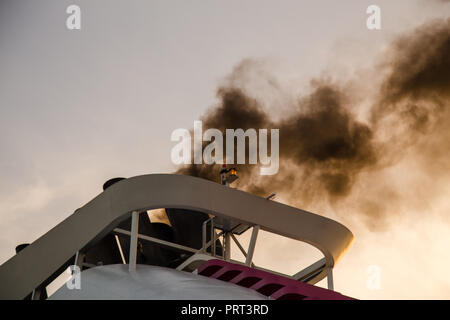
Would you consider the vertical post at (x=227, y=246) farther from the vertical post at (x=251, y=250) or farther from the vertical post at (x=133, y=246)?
the vertical post at (x=133, y=246)

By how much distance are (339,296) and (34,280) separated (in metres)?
13.3

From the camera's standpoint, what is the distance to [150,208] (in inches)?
814

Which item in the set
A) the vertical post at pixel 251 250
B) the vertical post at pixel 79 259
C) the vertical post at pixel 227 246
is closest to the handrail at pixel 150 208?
the vertical post at pixel 79 259

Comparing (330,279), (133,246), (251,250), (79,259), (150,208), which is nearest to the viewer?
(133,246)

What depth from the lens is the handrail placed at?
821 inches

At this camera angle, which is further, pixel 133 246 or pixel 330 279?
pixel 330 279

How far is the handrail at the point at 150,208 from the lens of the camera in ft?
68.4

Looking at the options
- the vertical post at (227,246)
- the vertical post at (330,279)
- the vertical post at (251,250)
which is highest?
the vertical post at (227,246)

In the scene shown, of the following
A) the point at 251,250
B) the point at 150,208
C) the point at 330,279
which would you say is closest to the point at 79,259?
the point at 150,208

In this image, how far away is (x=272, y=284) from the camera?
16.8 meters

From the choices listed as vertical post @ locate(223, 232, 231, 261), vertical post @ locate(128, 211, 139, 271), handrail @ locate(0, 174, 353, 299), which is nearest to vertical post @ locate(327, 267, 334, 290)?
handrail @ locate(0, 174, 353, 299)

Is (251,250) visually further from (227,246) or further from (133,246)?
(133,246)
